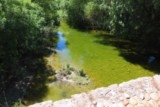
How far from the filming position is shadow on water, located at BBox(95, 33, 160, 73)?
2455cm

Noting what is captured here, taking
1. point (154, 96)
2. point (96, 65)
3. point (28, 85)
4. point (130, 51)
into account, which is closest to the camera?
point (154, 96)

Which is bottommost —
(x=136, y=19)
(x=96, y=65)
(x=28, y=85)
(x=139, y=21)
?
(x=96, y=65)

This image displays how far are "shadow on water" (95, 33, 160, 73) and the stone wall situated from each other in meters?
17.5

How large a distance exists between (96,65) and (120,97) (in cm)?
1825

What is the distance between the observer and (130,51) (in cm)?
2809

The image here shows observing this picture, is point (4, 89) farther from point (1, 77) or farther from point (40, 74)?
point (40, 74)

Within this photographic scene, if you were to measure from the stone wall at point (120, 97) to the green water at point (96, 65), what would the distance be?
12.5 meters

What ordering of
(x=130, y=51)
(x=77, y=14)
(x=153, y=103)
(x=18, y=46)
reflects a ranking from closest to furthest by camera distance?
(x=153, y=103)
(x=18, y=46)
(x=130, y=51)
(x=77, y=14)

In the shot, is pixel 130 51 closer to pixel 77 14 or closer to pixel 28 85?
pixel 77 14

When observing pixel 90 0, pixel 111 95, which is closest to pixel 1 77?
pixel 111 95

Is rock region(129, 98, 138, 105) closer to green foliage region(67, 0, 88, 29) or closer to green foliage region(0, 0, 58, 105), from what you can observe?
green foliage region(0, 0, 58, 105)

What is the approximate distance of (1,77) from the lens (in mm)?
18766

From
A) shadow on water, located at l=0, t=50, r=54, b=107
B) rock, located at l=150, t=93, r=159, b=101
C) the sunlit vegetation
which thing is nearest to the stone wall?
rock, located at l=150, t=93, r=159, b=101

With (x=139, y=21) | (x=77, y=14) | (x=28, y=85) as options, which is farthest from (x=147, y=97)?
(x=77, y=14)
